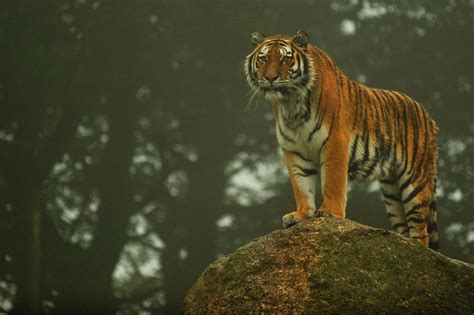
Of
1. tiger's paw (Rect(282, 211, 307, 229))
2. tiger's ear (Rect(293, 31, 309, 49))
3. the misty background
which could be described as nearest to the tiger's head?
tiger's ear (Rect(293, 31, 309, 49))

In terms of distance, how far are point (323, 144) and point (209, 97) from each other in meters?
7.62

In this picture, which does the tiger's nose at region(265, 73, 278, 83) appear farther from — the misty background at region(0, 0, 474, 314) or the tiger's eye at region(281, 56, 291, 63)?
the misty background at region(0, 0, 474, 314)

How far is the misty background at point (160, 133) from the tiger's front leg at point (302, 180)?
531 cm

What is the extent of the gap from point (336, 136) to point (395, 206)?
2.61 feet

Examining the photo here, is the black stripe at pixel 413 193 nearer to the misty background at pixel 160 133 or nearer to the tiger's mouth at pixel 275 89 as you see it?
the tiger's mouth at pixel 275 89

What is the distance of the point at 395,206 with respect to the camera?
5121 millimetres

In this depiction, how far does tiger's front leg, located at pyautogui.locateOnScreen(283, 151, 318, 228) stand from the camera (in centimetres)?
464

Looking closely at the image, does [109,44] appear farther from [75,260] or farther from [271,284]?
[271,284]

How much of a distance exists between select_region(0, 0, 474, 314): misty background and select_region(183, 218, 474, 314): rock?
5.87 m

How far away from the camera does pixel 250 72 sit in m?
4.68

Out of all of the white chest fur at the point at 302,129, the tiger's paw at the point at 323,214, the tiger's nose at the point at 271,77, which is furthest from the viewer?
the white chest fur at the point at 302,129

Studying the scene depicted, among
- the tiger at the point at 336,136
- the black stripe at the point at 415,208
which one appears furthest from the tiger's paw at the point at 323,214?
the black stripe at the point at 415,208

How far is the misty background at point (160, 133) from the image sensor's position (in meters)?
10.4

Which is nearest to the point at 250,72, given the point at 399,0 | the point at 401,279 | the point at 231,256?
the point at 231,256
